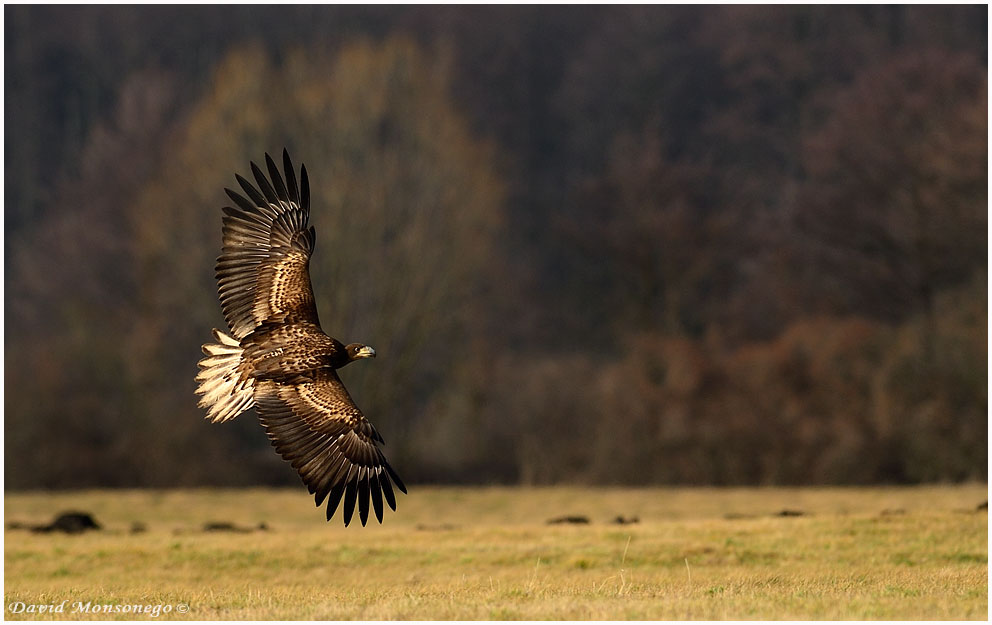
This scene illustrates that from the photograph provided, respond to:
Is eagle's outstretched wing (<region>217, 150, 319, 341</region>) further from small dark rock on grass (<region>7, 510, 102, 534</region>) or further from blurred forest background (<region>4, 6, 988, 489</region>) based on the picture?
blurred forest background (<region>4, 6, 988, 489</region>)

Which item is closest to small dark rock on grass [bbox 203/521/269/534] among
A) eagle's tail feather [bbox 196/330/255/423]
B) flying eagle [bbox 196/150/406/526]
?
flying eagle [bbox 196/150/406/526]

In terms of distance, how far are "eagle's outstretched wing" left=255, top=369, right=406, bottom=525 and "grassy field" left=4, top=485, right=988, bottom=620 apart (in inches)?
38.7

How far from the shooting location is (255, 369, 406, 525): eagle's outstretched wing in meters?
12.3

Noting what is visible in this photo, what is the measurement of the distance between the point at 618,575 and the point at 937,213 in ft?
95.2

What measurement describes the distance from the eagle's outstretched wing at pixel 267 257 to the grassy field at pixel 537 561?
2380 millimetres

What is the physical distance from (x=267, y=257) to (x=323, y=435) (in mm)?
1803

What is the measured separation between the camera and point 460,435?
3559 cm

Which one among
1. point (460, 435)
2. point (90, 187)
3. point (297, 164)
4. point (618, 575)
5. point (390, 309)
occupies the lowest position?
point (618, 575)

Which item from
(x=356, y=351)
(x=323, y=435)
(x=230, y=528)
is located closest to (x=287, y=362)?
(x=356, y=351)

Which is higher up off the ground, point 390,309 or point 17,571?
point 390,309

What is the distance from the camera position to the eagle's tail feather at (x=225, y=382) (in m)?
12.6

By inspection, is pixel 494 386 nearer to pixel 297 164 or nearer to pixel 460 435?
pixel 460 435

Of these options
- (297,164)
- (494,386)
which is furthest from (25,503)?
(494,386)

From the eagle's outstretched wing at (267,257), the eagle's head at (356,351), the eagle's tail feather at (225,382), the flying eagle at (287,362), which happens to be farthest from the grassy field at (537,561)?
the eagle's outstretched wing at (267,257)
